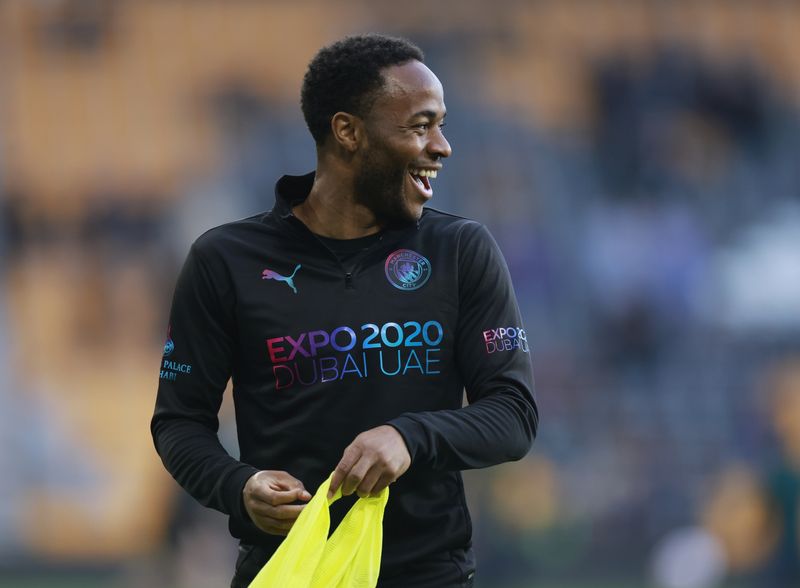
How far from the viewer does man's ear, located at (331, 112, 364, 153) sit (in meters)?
Answer: 3.07

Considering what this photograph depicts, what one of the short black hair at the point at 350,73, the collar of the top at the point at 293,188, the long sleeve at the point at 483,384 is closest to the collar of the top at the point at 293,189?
the collar of the top at the point at 293,188

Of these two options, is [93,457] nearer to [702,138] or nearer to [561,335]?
[561,335]

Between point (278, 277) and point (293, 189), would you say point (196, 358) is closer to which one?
point (278, 277)

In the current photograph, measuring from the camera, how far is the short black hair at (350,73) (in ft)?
9.96

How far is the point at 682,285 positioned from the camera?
13.4m

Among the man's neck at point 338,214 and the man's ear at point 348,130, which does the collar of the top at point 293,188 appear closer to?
the man's neck at point 338,214

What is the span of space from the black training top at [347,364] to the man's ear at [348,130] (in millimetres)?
198

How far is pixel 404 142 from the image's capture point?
3010mm

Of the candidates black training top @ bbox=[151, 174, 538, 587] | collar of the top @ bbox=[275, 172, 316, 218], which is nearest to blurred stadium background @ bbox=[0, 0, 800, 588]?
collar of the top @ bbox=[275, 172, 316, 218]

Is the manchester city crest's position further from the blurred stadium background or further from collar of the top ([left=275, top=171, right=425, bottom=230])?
the blurred stadium background

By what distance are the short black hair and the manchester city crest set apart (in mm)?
310

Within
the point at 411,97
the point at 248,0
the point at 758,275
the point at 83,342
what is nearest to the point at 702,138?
the point at 758,275

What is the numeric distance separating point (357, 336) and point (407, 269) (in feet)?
0.62

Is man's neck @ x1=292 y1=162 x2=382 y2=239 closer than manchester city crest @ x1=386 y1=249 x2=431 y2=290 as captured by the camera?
No
